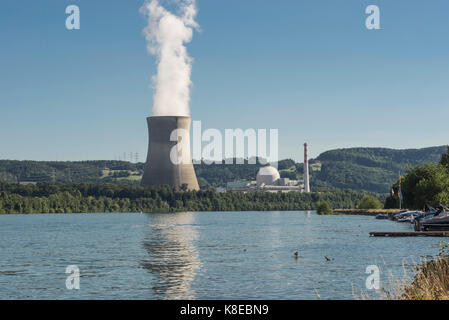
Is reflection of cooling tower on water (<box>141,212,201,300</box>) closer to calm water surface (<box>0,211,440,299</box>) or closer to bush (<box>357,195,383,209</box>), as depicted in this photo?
calm water surface (<box>0,211,440,299</box>)

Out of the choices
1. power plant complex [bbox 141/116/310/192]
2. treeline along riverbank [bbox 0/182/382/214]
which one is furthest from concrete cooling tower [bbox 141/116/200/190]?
treeline along riverbank [bbox 0/182/382/214]

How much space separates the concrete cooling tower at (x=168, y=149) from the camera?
108 metres

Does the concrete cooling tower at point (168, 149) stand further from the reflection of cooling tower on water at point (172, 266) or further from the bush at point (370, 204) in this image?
the reflection of cooling tower on water at point (172, 266)

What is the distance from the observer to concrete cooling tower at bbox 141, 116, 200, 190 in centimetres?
10812

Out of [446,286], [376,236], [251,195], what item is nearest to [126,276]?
[446,286]

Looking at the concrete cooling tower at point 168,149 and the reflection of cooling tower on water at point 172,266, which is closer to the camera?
→ the reflection of cooling tower on water at point 172,266

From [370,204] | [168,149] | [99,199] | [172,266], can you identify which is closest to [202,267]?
[172,266]

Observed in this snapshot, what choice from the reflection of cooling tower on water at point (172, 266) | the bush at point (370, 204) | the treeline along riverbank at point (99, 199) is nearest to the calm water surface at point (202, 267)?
the reflection of cooling tower on water at point (172, 266)

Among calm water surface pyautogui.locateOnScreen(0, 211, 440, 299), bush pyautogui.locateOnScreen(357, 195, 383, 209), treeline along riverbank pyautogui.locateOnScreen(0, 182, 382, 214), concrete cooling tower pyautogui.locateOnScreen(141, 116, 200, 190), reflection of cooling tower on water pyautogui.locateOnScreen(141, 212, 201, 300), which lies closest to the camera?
calm water surface pyautogui.locateOnScreen(0, 211, 440, 299)

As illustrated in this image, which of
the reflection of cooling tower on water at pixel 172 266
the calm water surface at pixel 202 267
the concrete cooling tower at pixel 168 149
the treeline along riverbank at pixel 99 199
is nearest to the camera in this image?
the calm water surface at pixel 202 267

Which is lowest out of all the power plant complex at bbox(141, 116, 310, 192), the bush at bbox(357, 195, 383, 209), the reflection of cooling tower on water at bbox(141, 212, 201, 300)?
the bush at bbox(357, 195, 383, 209)

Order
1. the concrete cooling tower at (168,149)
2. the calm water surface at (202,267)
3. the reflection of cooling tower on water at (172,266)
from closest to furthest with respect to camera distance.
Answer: the calm water surface at (202,267)
the reflection of cooling tower on water at (172,266)
the concrete cooling tower at (168,149)

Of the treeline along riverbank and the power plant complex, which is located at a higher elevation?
the power plant complex
